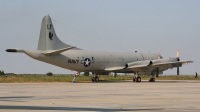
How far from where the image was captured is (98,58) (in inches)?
2117

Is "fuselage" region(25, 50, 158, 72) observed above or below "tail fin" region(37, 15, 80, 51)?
below

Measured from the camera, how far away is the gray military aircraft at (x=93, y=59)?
48594 mm

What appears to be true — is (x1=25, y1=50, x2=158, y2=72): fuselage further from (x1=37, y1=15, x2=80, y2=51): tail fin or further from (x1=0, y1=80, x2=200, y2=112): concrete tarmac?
(x1=0, y1=80, x2=200, y2=112): concrete tarmac

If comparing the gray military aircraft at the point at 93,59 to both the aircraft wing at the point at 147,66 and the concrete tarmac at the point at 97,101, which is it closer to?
the aircraft wing at the point at 147,66

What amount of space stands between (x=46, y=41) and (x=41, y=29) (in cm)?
162

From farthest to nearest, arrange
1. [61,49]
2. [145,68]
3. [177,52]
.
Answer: [177,52] < [145,68] < [61,49]

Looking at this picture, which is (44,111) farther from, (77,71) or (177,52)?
(177,52)

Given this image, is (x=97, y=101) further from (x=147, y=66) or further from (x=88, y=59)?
(x=147, y=66)

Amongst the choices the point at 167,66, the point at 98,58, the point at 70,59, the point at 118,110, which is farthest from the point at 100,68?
the point at 118,110

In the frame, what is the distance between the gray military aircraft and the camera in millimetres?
48594

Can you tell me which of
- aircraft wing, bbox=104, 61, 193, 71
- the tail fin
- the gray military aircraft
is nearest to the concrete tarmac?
the gray military aircraft

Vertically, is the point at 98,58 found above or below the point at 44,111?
above

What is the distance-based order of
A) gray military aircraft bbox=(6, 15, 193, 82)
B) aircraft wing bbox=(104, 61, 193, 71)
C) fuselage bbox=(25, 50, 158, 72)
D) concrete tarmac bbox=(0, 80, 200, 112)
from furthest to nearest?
aircraft wing bbox=(104, 61, 193, 71) → fuselage bbox=(25, 50, 158, 72) → gray military aircraft bbox=(6, 15, 193, 82) → concrete tarmac bbox=(0, 80, 200, 112)

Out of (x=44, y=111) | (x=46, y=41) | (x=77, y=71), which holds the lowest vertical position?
(x=44, y=111)
